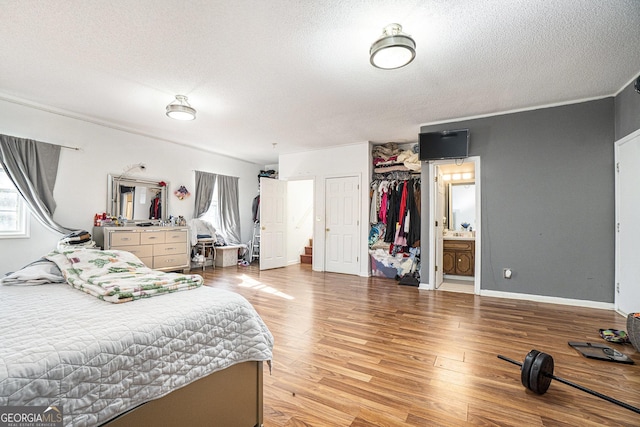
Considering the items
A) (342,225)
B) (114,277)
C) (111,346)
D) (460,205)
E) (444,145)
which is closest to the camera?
(111,346)

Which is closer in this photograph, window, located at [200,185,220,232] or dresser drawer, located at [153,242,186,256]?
dresser drawer, located at [153,242,186,256]

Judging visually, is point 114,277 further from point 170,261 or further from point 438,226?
point 438,226

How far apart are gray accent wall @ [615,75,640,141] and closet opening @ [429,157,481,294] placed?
149cm

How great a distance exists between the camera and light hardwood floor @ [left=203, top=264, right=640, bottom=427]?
62.3 inches

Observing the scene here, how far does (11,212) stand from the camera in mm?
3812

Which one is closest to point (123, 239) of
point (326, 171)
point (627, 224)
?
point (326, 171)

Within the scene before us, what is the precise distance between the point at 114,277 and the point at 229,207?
543 cm

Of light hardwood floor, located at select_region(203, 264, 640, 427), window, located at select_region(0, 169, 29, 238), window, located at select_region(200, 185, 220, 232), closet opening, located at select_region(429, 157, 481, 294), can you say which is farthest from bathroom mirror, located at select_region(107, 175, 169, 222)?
closet opening, located at select_region(429, 157, 481, 294)

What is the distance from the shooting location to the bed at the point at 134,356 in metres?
0.81

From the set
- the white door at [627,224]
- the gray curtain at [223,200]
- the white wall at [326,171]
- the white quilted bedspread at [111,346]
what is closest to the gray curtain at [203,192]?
the gray curtain at [223,200]

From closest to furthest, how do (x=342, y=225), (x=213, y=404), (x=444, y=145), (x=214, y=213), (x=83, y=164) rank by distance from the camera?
(x=213, y=404) → (x=444, y=145) → (x=83, y=164) → (x=342, y=225) → (x=214, y=213)

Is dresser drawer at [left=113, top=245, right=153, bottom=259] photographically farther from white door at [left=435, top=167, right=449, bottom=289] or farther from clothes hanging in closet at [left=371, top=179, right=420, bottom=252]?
white door at [left=435, top=167, right=449, bottom=289]

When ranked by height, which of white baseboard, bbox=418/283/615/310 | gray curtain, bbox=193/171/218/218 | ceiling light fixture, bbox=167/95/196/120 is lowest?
white baseboard, bbox=418/283/615/310

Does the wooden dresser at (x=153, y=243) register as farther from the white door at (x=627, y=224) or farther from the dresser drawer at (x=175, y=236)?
the white door at (x=627, y=224)
